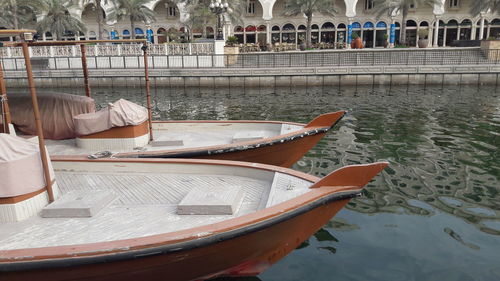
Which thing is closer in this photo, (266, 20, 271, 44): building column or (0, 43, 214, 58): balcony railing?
(0, 43, 214, 58): balcony railing

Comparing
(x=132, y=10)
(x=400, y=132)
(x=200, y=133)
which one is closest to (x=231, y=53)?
(x=132, y=10)

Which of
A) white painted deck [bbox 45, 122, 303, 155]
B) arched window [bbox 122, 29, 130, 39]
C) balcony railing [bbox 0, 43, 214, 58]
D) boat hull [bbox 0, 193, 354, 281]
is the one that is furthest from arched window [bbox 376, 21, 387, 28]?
boat hull [bbox 0, 193, 354, 281]

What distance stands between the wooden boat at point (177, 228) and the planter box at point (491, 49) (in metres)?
29.6

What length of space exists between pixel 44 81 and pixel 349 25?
3604 cm

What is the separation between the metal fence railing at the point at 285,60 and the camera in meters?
30.9

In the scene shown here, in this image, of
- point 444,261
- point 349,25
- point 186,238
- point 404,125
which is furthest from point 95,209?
point 349,25

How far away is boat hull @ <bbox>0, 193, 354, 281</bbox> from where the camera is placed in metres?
4.75

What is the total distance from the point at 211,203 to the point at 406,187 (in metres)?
5.59

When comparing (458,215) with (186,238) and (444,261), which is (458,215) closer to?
(444,261)

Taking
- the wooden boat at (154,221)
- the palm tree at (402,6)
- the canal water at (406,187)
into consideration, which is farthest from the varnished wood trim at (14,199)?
the palm tree at (402,6)

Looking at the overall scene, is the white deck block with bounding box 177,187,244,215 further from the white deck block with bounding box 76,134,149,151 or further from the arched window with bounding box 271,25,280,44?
the arched window with bounding box 271,25,280,44

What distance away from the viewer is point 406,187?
949 centimetres

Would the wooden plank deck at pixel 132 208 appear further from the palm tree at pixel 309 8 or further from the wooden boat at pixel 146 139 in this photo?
the palm tree at pixel 309 8

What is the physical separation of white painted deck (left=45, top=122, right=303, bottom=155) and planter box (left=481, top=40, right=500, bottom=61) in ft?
84.3
